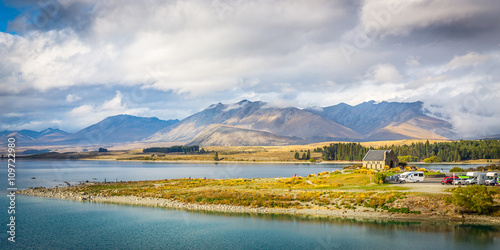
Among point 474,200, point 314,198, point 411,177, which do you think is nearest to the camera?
point 474,200

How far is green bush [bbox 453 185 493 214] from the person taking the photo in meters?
39.3

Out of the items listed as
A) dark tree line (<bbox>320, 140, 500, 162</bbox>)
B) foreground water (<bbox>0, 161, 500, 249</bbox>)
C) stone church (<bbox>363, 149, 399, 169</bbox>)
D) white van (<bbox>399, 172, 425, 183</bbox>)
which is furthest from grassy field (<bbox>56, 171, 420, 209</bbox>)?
dark tree line (<bbox>320, 140, 500, 162</bbox>)

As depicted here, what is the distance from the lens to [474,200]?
39.4 metres

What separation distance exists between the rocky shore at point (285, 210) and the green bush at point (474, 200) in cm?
86

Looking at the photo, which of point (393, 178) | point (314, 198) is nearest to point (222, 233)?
point (314, 198)

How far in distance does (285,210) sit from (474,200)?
21278 mm

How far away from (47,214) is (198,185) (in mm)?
28210

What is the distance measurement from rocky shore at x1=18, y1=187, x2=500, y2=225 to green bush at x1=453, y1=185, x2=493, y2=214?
33.7 inches

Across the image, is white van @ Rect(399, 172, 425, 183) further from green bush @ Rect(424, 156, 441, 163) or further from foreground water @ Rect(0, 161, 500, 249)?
green bush @ Rect(424, 156, 441, 163)

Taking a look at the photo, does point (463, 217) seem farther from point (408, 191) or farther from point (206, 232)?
point (206, 232)

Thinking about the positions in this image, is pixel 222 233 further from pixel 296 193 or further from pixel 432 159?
pixel 432 159

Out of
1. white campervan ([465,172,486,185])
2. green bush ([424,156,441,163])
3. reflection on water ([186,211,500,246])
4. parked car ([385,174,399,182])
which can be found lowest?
green bush ([424,156,441,163])

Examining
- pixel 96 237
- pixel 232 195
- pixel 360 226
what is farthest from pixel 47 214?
pixel 360 226

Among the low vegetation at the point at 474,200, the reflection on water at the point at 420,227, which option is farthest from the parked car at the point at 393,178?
the reflection on water at the point at 420,227
